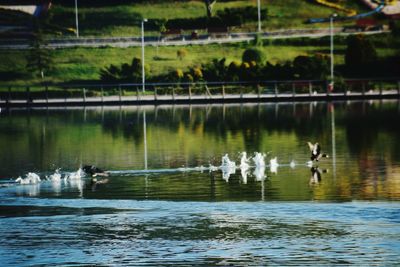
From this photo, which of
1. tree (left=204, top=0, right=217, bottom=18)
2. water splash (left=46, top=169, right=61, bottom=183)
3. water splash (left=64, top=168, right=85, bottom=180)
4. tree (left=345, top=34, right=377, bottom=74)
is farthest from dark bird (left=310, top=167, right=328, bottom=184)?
tree (left=204, top=0, right=217, bottom=18)

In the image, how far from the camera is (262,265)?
3041cm

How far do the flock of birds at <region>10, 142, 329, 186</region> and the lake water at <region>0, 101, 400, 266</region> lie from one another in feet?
0.45

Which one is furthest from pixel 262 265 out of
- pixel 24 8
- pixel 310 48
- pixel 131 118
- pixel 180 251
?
pixel 24 8

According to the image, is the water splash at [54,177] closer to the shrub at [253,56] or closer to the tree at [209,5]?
the shrub at [253,56]

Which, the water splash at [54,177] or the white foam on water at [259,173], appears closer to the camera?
the white foam on water at [259,173]

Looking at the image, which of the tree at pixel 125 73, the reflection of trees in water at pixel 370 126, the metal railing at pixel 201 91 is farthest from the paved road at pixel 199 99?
the tree at pixel 125 73

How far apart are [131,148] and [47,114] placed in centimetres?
3590

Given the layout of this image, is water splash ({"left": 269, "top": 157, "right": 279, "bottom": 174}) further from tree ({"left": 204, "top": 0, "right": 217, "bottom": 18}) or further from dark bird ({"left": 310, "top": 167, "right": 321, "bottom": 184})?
tree ({"left": 204, "top": 0, "right": 217, "bottom": 18})

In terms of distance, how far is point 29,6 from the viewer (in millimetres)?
156125

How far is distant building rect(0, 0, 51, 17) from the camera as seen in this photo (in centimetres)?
15400

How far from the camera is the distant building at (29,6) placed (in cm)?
15400

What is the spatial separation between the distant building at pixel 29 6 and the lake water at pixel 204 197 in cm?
7707

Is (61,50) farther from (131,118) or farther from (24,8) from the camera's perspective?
(131,118)

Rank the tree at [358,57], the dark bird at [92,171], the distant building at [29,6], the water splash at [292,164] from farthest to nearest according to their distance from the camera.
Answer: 1. the distant building at [29,6]
2. the tree at [358,57]
3. the water splash at [292,164]
4. the dark bird at [92,171]
